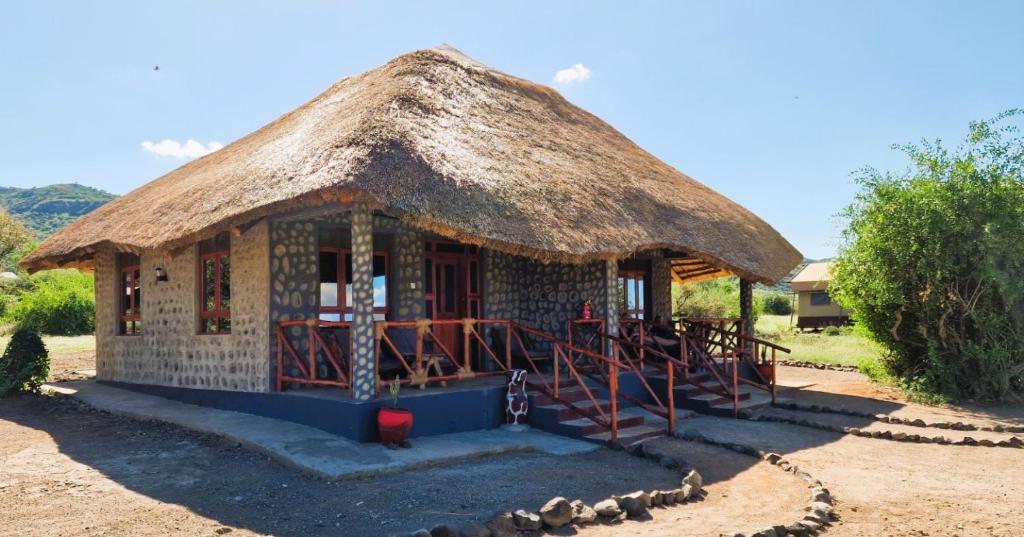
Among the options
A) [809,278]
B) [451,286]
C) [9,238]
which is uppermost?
[9,238]

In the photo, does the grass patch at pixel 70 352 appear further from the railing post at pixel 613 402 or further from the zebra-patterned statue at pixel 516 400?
the railing post at pixel 613 402

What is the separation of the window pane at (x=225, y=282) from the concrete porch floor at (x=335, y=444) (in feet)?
4.83

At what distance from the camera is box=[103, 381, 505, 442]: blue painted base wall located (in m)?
7.68

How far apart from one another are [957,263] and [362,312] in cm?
969

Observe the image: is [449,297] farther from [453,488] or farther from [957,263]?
[957,263]

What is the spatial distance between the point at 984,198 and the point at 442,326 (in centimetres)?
882

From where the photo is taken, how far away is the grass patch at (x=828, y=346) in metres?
17.7

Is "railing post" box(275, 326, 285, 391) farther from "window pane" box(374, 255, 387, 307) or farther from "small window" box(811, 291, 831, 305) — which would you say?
"small window" box(811, 291, 831, 305)

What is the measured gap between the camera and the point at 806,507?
5.88 meters

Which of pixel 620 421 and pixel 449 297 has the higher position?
pixel 449 297

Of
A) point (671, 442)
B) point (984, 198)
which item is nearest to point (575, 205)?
point (671, 442)

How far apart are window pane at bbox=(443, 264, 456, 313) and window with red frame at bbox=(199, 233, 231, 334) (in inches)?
124

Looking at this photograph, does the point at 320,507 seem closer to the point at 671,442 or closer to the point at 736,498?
the point at 736,498

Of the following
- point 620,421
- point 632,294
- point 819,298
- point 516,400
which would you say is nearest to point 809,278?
point 819,298
